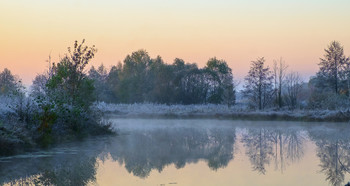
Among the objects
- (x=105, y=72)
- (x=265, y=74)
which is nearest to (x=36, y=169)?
(x=265, y=74)

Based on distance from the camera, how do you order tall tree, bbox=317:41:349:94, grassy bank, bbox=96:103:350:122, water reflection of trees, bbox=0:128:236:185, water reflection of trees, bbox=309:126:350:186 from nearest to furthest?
1. water reflection of trees, bbox=309:126:350:186
2. water reflection of trees, bbox=0:128:236:185
3. grassy bank, bbox=96:103:350:122
4. tall tree, bbox=317:41:349:94

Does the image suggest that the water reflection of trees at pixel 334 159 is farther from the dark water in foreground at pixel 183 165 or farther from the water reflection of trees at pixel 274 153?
the water reflection of trees at pixel 274 153

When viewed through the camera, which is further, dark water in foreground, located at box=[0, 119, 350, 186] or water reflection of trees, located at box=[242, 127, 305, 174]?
water reflection of trees, located at box=[242, 127, 305, 174]

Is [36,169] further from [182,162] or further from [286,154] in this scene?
[286,154]

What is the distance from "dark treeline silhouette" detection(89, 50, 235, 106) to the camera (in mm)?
53344

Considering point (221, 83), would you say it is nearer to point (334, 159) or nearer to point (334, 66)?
point (334, 66)

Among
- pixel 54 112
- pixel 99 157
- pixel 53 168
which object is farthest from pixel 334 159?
pixel 54 112

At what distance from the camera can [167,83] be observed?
54094 mm

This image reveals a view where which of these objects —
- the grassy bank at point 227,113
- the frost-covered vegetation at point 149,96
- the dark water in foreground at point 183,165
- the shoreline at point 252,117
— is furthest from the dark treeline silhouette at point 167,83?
the dark water in foreground at point 183,165

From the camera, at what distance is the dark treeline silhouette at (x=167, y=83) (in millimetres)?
53344

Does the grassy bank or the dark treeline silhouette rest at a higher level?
the dark treeline silhouette

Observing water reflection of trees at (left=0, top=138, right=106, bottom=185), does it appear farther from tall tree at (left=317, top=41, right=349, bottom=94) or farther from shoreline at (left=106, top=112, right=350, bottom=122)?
tall tree at (left=317, top=41, right=349, bottom=94)

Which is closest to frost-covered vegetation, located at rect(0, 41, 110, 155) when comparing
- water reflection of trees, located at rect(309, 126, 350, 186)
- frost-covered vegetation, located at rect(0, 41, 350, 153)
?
frost-covered vegetation, located at rect(0, 41, 350, 153)

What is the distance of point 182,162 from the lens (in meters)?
11.4
